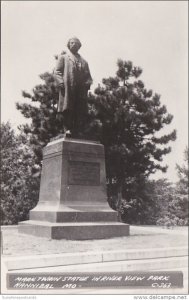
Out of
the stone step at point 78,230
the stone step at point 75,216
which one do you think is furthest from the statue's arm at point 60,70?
the stone step at point 78,230

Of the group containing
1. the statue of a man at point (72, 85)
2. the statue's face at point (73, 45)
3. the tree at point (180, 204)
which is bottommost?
the tree at point (180, 204)

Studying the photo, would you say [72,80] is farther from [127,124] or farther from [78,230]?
[127,124]

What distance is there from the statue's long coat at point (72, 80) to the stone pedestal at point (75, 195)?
1062 mm

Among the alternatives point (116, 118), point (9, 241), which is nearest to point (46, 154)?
point (9, 241)

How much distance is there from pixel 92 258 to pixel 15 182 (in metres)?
20.7

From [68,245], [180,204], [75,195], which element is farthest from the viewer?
[180,204]

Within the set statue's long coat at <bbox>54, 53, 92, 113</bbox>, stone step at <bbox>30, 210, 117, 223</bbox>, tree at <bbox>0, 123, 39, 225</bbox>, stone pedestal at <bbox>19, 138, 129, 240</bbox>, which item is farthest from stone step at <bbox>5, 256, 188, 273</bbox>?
tree at <bbox>0, 123, 39, 225</bbox>

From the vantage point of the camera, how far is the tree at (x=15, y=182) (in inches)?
998

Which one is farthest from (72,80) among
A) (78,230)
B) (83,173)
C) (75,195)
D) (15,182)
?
(15,182)

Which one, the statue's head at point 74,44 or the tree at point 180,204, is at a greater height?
the statue's head at point 74,44

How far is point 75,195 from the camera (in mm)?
9336

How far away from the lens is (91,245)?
24.5 feet

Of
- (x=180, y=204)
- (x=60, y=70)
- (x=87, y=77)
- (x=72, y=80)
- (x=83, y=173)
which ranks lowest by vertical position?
(x=180, y=204)

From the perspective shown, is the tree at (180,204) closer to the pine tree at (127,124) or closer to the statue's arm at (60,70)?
the pine tree at (127,124)
